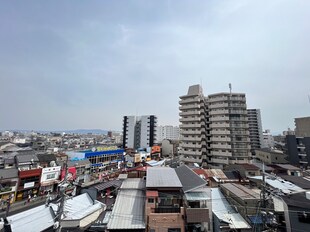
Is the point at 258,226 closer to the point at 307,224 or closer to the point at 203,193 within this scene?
the point at 307,224

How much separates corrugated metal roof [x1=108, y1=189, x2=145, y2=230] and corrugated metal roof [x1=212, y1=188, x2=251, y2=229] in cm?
1028

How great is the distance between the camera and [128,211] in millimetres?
18578

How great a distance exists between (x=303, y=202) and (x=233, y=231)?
8.44 m

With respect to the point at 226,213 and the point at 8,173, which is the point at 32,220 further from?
the point at 226,213

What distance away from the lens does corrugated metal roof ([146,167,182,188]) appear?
1941 cm

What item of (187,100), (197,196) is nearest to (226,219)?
(197,196)

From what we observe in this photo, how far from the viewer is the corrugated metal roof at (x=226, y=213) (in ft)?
63.6

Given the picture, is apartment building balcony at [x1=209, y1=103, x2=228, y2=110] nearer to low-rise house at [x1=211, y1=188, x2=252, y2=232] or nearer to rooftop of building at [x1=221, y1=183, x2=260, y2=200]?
rooftop of building at [x1=221, y1=183, x2=260, y2=200]

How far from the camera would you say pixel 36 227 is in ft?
61.2

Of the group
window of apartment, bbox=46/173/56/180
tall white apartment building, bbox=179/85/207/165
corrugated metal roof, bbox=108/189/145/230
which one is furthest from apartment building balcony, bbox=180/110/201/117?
window of apartment, bbox=46/173/56/180

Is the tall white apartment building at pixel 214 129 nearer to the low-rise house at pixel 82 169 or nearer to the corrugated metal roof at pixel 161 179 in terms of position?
the low-rise house at pixel 82 169

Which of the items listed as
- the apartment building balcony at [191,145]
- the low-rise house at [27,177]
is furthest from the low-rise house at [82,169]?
the apartment building balcony at [191,145]

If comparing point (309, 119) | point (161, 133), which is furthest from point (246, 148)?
point (161, 133)

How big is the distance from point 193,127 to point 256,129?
2397 inches
